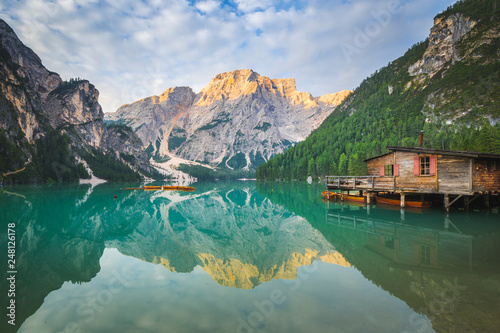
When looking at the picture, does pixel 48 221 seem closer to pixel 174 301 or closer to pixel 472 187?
pixel 174 301

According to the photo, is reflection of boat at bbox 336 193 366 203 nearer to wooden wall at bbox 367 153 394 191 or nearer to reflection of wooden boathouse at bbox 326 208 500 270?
wooden wall at bbox 367 153 394 191

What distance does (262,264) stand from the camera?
13844 mm

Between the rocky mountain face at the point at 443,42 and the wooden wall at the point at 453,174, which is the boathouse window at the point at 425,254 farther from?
the rocky mountain face at the point at 443,42

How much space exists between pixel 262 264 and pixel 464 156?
26.6 m

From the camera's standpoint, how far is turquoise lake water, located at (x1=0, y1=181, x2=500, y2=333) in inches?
300

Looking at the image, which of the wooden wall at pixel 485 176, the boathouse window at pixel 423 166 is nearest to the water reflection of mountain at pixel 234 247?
the boathouse window at pixel 423 166

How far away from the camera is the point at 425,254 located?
542 inches

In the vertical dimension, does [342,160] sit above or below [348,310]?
above

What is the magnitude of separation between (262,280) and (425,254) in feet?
31.0

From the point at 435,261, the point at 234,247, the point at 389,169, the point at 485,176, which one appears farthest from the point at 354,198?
the point at 234,247

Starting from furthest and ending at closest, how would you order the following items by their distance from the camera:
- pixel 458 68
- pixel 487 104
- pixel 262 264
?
pixel 458 68 → pixel 487 104 → pixel 262 264

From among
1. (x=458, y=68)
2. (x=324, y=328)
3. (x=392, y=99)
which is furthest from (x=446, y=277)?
(x=392, y=99)

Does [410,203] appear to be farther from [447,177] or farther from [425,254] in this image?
[425,254]

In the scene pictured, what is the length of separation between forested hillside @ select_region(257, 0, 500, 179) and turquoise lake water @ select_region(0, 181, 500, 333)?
10261 cm
